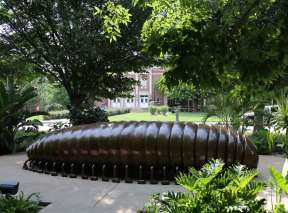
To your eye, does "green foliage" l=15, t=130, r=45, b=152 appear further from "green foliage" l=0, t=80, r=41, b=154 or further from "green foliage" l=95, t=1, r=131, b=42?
"green foliage" l=95, t=1, r=131, b=42

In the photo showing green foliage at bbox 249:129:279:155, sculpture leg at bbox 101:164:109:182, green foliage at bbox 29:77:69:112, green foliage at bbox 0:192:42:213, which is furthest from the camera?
green foliage at bbox 29:77:69:112

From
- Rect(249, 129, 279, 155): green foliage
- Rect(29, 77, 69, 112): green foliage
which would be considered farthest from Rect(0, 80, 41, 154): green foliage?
Rect(29, 77, 69, 112): green foliage

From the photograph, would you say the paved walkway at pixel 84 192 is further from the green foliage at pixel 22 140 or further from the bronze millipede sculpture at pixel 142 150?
the green foliage at pixel 22 140

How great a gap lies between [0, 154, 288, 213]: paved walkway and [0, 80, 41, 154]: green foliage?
3.54 metres

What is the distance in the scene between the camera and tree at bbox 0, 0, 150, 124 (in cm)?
1604

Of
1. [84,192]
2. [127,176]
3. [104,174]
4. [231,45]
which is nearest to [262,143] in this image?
[127,176]

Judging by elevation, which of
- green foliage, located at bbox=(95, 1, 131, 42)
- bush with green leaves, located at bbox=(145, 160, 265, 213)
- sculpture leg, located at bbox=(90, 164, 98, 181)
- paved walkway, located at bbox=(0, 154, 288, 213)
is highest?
green foliage, located at bbox=(95, 1, 131, 42)

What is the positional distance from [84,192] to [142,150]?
1773mm

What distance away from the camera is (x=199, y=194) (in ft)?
15.0

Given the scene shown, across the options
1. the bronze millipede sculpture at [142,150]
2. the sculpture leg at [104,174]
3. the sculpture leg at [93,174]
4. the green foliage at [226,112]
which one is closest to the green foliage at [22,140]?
the bronze millipede sculpture at [142,150]

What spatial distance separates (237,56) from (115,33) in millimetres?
2398

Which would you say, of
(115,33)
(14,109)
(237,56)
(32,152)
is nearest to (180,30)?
(237,56)

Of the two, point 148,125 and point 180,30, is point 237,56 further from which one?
A: point 148,125

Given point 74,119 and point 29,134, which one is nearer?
point 29,134
